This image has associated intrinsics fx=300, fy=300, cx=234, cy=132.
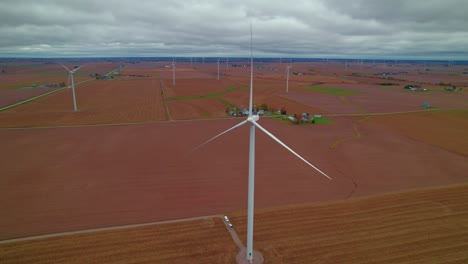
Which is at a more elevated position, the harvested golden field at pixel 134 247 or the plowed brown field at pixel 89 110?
the plowed brown field at pixel 89 110

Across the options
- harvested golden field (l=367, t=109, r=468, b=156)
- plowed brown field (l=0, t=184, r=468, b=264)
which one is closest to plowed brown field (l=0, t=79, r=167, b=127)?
plowed brown field (l=0, t=184, r=468, b=264)

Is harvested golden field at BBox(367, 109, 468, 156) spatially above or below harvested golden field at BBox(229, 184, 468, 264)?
above

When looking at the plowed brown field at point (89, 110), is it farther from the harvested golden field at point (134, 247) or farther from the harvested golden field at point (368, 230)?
the harvested golden field at point (368, 230)

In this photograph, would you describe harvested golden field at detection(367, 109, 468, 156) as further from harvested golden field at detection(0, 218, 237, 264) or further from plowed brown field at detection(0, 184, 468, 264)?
harvested golden field at detection(0, 218, 237, 264)

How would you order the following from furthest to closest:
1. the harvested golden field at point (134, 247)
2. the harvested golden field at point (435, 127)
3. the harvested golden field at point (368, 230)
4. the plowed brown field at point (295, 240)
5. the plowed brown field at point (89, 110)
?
the plowed brown field at point (89, 110), the harvested golden field at point (435, 127), the harvested golden field at point (368, 230), the plowed brown field at point (295, 240), the harvested golden field at point (134, 247)

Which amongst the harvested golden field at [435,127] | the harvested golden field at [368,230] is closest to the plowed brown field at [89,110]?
the harvested golden field at [368,230]
